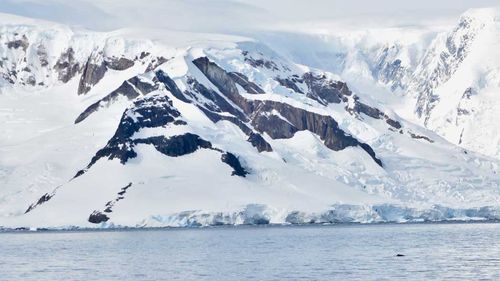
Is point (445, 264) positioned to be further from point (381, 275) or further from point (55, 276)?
point (55, 276)

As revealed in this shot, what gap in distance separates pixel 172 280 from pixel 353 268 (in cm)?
2453

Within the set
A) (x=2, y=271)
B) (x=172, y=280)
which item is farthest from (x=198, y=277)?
(x=2, y=271)

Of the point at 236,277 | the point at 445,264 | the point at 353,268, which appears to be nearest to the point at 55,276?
the point at 236,277

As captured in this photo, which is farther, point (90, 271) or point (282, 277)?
point (90, 271)

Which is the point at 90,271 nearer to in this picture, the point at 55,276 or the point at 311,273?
the point at 55,276

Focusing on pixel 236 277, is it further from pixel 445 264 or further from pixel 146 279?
pixel 445 264

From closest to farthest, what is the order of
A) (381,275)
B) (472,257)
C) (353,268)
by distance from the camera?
(381,275)
(353,268)
(472,257)

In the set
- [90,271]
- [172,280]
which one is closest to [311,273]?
[172,280]

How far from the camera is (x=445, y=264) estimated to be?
618 ft

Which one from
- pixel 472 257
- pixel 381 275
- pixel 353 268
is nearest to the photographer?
pixel 381 275

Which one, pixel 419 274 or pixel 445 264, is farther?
pixel 445 264

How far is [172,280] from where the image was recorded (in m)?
176

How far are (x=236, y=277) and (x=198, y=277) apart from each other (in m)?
4.70

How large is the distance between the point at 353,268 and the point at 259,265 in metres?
14.6
